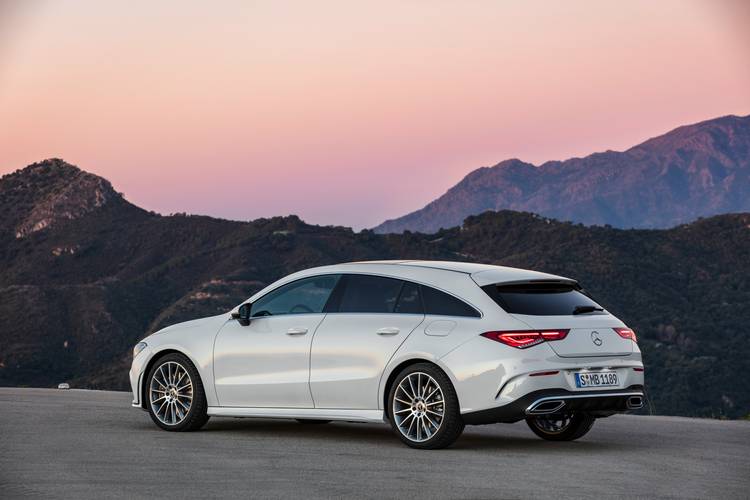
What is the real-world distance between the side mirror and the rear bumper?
101 inches

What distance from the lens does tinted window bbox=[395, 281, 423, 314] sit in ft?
37.3

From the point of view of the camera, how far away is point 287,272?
83.7 metres

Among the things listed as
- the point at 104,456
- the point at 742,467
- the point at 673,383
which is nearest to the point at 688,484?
the point at 742,467

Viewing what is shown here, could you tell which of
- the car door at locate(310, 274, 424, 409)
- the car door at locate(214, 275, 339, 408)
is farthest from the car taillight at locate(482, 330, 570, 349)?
the car door at locate(214, 275, 339, 408)

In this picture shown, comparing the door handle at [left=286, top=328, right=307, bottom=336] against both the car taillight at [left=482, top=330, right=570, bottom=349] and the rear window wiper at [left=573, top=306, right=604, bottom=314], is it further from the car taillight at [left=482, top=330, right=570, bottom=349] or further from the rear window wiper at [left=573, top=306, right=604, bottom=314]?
the rear window wiper at [left=573, top=306, right=604, bottom=314]

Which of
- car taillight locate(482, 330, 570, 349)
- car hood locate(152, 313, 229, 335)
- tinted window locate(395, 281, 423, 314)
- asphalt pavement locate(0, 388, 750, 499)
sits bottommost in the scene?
asphalt pavement locate(0, 388, 750, 499)

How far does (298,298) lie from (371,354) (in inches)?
48.2

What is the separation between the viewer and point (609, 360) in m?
11.2

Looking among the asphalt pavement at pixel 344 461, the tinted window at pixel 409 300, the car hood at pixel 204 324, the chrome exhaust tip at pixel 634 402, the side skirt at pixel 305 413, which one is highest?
the tinted window at pixel 409 300

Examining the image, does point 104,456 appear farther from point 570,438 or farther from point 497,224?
point 497,224

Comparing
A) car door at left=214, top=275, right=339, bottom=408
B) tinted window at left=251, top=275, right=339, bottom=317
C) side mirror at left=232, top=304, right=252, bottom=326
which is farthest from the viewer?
side mirror at left=232, top=304, right=252, bottom=326

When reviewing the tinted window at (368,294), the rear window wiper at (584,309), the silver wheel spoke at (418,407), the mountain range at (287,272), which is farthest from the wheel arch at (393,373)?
the mountain range at (287,272)

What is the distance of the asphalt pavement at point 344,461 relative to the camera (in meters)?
8.78

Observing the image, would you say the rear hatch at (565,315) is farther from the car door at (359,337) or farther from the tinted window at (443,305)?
the car door at (359,337)
